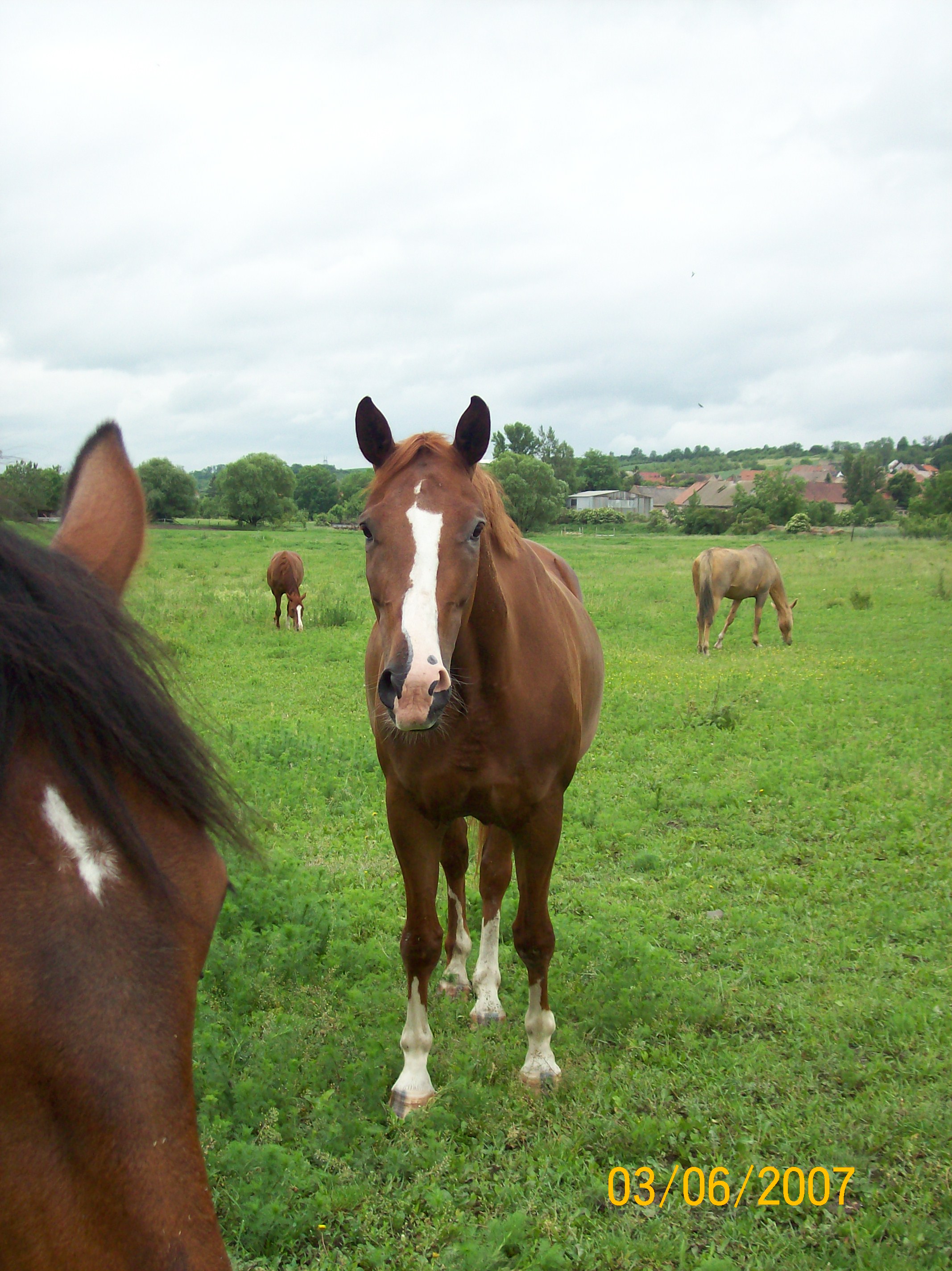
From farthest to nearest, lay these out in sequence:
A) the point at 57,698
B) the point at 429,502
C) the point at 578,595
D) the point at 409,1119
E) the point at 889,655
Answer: the point at 889,655 → the point at 578,595 → the point at 409,1119 → the point at 429,502 → the point at 57,698

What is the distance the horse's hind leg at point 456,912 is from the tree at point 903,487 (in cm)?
7384

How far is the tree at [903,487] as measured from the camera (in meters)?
68.6

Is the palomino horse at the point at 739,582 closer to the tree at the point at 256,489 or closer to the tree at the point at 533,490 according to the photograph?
the tree at the point at 533,490

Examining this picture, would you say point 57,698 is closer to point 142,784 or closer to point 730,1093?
point 142,784

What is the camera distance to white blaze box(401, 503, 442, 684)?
2291 millimetres

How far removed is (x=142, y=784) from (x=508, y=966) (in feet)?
11.4

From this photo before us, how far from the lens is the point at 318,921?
4180mm

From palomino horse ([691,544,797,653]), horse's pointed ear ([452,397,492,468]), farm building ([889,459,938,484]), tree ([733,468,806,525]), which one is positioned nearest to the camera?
horse's pointed ear ([452,397,492,468])

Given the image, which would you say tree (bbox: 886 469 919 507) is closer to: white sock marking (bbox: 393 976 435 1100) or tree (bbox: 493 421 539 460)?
tree (bbox: 493 421 539 460)

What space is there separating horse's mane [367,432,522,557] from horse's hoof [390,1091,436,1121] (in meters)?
2.19

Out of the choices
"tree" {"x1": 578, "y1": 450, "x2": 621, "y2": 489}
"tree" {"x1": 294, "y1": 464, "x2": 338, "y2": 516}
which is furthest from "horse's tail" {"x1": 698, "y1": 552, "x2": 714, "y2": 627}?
"tree" {"x1": 578, "y1": 450, "x2": 621, "y2": 489}

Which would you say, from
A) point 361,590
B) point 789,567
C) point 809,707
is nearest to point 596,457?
point 789,567

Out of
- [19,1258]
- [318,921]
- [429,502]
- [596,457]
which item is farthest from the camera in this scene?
[596,457]
